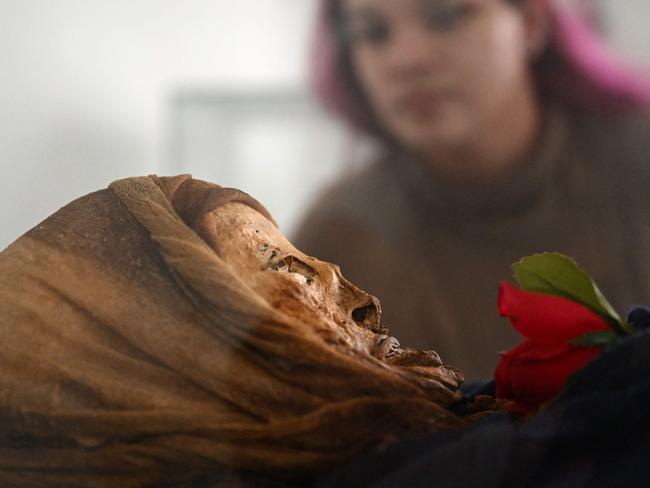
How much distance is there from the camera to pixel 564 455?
0.46 meters

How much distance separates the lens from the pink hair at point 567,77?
882 mm

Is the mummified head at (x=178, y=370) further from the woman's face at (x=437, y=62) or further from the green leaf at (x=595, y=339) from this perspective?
the woman's face at (x=437, y=62)

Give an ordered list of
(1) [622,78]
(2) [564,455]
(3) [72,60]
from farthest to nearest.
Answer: (1) [622,78] < (3) [72,60] < (2) [564,455]

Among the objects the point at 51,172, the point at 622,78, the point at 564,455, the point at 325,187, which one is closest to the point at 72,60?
the point at 51,172

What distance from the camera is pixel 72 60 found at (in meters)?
A: 0.75

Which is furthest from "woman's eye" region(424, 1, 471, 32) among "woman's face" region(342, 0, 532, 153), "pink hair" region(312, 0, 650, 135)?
"pink hair" region(312, 0, 650, 135)

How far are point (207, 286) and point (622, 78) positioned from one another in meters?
0.71

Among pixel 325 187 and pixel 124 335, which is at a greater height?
pixel 325 187

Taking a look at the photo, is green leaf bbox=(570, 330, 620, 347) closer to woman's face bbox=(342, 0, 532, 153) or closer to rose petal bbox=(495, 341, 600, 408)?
rose petal bbox=(495, 341, 600, 408)

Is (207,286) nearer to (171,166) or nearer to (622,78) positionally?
(171,166)

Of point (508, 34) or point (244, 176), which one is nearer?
point (244, 176)

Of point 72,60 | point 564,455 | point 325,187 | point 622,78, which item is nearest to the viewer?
point 564,455

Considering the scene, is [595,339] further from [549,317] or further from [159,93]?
[159,93]

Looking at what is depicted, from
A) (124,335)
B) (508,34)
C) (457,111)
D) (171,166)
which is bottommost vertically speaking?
(124,335)
